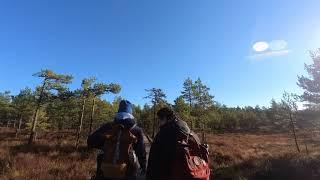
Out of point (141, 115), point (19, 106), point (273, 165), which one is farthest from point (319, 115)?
point (19, 106)

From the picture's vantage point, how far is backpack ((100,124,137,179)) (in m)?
4.32

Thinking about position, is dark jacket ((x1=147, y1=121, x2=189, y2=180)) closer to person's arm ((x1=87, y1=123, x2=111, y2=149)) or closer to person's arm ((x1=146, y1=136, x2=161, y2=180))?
person's arm ((x1=146, y1=136, x2=161, y2=180))

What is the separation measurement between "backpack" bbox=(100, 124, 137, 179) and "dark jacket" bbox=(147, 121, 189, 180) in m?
0.31

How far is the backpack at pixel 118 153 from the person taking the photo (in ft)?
14.2

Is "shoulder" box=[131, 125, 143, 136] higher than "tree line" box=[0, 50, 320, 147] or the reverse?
the reverse

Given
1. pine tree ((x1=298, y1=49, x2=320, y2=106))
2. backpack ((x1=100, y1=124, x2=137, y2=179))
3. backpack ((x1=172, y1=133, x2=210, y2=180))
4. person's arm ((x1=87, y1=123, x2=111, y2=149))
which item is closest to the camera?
backpack ((x1=172, y1=133, x2=210, y2=180))

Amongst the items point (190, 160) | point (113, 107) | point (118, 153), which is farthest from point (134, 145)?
point (113, 107)

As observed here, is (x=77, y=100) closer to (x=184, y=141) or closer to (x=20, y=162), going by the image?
(x=20, y=162)

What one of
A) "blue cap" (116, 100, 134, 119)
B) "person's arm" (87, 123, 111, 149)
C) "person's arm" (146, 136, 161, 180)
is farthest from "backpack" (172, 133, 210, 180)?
"person's arm" (87, 123, 111, 149)

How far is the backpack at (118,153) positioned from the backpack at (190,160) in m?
0.65

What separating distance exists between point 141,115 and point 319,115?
40.1m

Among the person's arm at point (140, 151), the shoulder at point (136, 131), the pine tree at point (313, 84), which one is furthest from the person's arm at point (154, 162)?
the pine tree at point (313, 84)

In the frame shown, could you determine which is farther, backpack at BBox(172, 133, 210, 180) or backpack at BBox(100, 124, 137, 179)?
backpack at BBox(100, 124, 137, 179)

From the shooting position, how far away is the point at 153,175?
4230 mm
